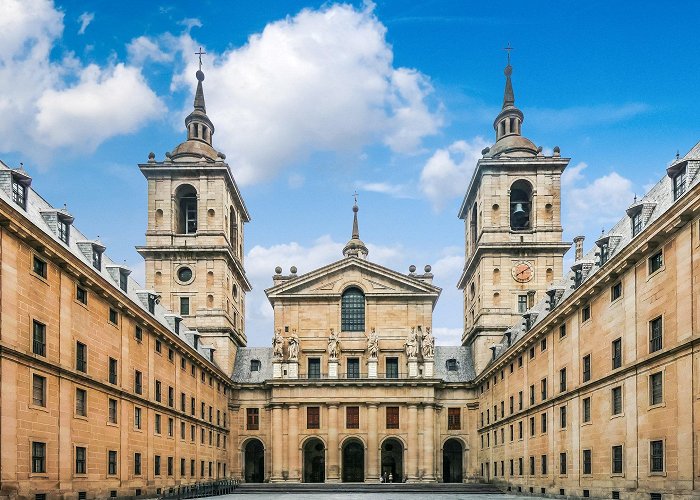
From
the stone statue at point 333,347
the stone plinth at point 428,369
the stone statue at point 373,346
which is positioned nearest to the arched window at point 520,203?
the stone plinth at point 428,369

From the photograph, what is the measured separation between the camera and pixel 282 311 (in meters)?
70.4

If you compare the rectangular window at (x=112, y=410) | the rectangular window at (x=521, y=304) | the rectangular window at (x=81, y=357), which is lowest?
the rectangular window at (x=112, y=410)

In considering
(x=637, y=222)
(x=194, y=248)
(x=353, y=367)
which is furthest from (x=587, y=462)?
(x=194, y=248)

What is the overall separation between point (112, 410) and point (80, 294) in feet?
24.2

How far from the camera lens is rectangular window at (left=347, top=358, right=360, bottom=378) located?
2726 inches

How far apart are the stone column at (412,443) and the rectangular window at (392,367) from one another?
356cm

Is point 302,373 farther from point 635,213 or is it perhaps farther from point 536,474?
point 635,213

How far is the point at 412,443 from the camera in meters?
66.4

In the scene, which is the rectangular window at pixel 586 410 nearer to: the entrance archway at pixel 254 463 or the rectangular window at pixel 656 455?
the rectangular window at pixel 656 455

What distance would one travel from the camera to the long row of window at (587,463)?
28.1 m

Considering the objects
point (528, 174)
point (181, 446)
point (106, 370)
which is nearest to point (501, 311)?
point (528, 174)

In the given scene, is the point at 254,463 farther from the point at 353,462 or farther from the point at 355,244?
the point at 355,244

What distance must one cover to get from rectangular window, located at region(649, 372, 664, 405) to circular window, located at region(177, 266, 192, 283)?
47.9m

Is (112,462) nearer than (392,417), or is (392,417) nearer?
(112,462)
